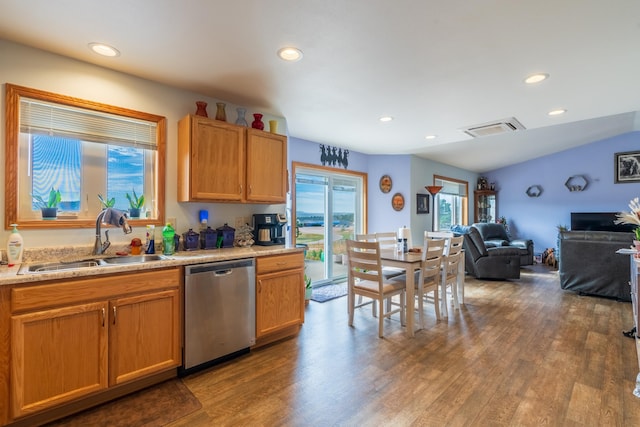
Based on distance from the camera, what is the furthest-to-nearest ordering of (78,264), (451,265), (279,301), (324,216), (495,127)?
(324,216)
(495,127)
(451,265)
(279,301)
(78,264)

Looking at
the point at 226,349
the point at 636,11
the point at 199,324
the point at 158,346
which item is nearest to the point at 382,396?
the point at 226,349

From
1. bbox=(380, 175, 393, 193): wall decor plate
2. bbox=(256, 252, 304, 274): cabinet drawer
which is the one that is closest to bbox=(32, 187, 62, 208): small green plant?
bbox=(256, 252, 304, 274): cabinet drawer

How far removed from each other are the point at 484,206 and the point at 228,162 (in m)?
7.55

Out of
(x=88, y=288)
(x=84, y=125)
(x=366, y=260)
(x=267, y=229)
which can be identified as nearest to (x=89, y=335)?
(x=88, y=288)

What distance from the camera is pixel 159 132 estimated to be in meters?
2.69

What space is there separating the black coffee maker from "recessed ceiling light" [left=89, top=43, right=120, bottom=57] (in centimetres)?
175

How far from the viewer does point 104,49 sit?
2125mm

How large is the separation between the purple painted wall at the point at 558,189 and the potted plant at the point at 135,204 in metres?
8.46

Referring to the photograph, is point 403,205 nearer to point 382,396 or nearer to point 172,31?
point 382,396

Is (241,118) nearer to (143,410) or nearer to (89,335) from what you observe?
(89,335)

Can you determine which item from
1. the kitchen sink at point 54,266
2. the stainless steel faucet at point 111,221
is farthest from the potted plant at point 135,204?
the kitchen sink at point 54,266

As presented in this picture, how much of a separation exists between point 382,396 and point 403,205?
155 inches

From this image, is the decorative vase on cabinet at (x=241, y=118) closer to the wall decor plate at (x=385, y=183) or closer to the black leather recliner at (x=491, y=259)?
the wall decor plate at (x=385, y=183)

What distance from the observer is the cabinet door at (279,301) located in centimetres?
271
